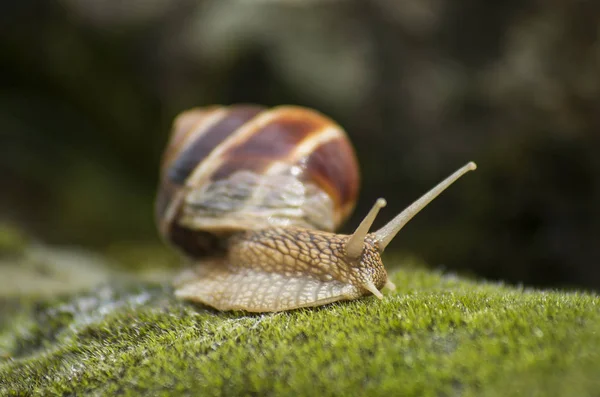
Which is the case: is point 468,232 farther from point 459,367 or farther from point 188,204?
point 459,367

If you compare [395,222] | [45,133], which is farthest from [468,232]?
[45,133]

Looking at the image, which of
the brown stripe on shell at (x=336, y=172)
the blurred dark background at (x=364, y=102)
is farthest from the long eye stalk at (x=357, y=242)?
the blurred dark background at (x=364, y=102)

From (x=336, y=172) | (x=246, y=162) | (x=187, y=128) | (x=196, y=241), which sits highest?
(x=187, y=128)

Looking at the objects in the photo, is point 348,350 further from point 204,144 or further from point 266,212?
point 204,144

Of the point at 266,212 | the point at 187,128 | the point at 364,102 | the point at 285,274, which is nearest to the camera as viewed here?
the point at 285,274

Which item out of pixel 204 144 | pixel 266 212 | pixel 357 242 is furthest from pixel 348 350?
pixel 204 144

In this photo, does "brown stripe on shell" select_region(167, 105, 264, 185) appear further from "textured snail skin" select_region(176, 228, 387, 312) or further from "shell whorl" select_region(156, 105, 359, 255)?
"textured snail skin" select_region(176, 228, 387, 312)

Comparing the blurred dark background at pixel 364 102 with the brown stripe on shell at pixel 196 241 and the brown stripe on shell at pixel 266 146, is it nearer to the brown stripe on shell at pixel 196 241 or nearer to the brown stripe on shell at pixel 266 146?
the brown stripe on shell at pixel 266 146
